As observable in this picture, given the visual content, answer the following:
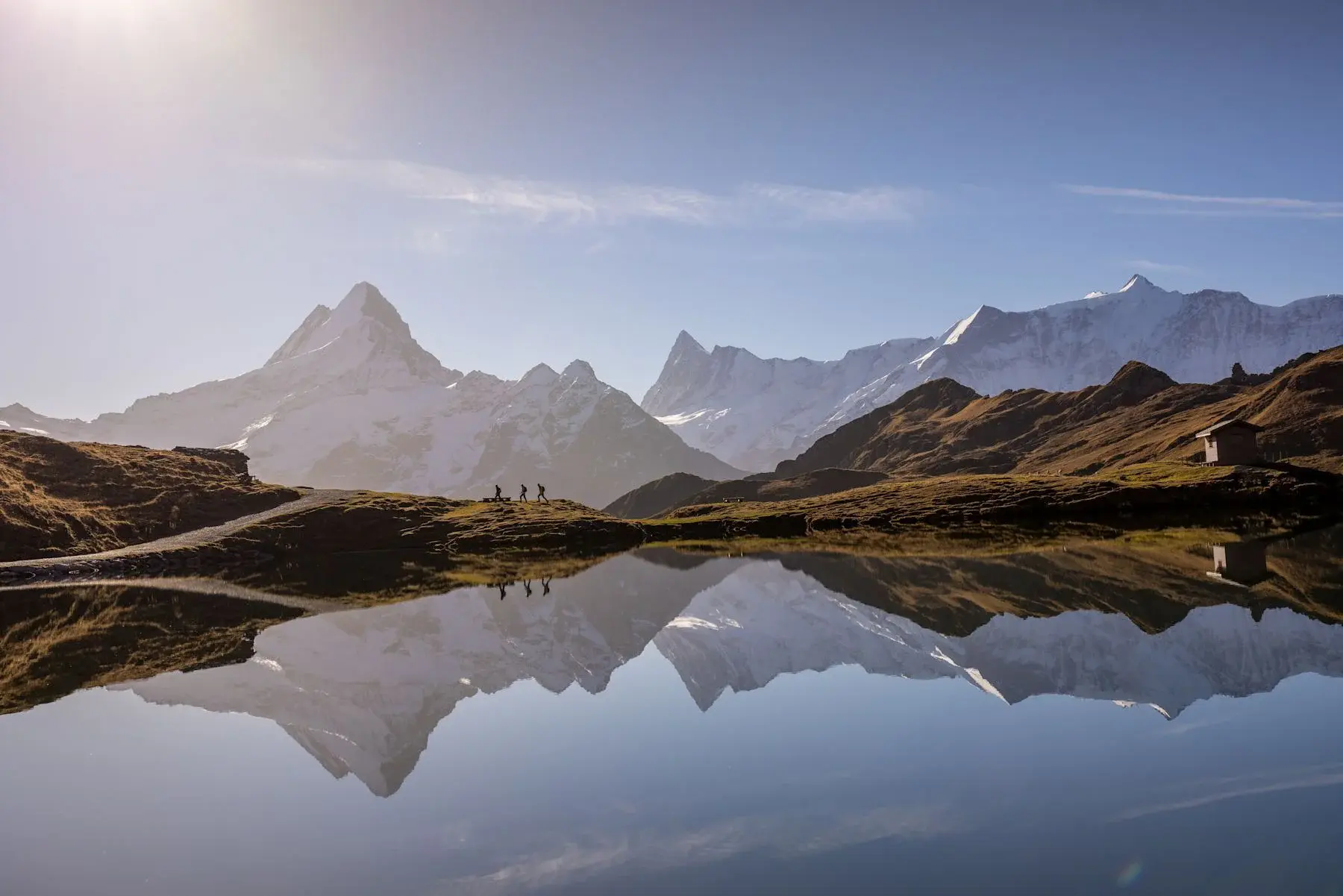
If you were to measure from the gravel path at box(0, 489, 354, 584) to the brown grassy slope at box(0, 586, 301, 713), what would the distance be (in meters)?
27.9

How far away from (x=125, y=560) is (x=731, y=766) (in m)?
110

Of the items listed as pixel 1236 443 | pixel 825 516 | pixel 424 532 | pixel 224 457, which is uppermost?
pixel 224 457

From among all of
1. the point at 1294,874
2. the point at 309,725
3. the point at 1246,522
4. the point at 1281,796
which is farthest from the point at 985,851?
the point at 1246,522

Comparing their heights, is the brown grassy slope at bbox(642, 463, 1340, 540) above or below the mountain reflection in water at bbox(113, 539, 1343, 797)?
above

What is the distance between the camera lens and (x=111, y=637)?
1916 inches

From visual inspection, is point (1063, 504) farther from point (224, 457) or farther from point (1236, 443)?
point (224, 457)

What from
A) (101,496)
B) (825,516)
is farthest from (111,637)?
(101,496)

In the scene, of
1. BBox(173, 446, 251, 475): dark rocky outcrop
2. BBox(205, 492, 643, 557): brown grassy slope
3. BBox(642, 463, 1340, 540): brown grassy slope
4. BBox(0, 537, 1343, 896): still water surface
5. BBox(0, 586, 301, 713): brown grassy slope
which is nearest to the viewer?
BBox(0, 537, 1343, 896): still water surface

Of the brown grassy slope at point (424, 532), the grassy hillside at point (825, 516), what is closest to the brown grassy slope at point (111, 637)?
the grassy hillside at point (825, 516)

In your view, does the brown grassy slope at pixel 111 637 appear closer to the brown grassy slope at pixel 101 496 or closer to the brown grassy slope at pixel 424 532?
the brown grassy slope at pixel 101 496

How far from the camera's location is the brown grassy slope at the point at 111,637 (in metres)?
36.8

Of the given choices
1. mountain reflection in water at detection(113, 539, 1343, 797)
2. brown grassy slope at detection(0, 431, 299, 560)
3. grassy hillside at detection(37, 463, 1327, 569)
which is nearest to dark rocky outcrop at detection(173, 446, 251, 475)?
brown grassy slope at detection(0, 431, 299, 560)

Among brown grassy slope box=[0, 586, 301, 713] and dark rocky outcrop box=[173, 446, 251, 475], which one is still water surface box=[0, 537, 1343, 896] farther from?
dark rocky outcrop box=[173, 446, 251, 475]

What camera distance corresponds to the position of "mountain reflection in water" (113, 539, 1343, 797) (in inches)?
1030
